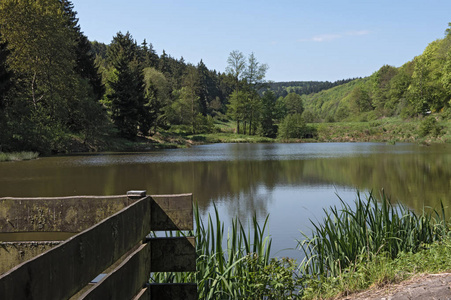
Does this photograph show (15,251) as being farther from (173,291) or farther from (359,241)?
(359,241)

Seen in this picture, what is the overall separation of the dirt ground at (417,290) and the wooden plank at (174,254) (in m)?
1.62

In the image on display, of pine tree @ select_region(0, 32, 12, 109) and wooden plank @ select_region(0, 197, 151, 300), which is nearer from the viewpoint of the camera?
wooden plank @ select_region(0, 197, 151, 300)

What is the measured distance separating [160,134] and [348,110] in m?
60.2

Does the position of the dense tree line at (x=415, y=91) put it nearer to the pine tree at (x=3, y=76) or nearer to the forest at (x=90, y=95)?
the forest at (x=90, y=95)

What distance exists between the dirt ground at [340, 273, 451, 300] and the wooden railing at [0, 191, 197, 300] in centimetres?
166

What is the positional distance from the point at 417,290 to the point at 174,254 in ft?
6.99

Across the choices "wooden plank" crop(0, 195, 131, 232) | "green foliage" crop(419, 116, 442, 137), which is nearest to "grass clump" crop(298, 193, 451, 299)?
"wooden plank" crop(0, 195, 131, 232)

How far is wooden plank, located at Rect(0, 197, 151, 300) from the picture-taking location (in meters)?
1.38

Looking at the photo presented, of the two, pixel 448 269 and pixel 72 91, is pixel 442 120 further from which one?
pixel 448 269

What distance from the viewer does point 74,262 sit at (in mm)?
1782

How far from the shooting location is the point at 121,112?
41969mm

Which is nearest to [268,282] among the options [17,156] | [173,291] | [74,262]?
[173,291]

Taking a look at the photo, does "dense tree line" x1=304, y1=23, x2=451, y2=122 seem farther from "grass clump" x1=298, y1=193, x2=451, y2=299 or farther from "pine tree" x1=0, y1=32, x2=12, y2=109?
"grass clump" x1=298, y1=193, x2=451, y2=299

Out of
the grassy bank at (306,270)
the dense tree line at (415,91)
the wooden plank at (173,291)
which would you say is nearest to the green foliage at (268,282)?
the grassy bank at (306,270)
